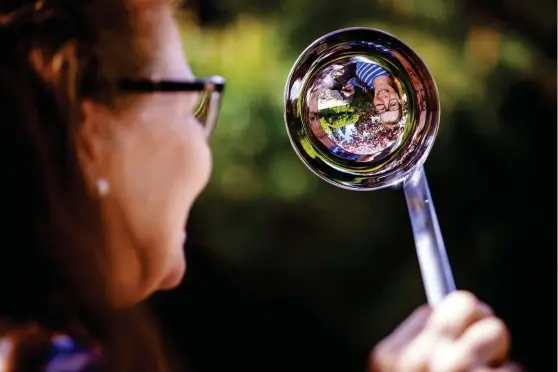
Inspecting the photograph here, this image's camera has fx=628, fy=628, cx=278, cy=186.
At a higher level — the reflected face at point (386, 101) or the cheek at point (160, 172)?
the reflected face at point (386, 101)

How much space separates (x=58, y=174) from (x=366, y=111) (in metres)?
0.44

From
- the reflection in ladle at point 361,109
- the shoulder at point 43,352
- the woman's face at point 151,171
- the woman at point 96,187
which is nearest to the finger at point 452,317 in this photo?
the woman at point 96,187

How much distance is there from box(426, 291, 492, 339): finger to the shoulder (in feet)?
1.52

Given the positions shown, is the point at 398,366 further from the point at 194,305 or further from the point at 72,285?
the point at 72,285

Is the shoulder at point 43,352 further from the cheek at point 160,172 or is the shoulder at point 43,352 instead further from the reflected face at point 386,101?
the reflected face at point 386,101

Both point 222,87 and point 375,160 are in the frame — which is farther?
point 222,87

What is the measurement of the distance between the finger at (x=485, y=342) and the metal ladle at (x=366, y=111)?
107 mm

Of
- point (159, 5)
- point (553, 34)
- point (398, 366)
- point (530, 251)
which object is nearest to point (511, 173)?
point (530, 251)

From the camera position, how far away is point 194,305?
0.88 metres

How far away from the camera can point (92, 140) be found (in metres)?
0.88

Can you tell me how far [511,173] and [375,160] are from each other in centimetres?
31

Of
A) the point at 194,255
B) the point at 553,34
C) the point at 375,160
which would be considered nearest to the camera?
the point at 375,160

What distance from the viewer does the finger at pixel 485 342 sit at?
0.82 meters

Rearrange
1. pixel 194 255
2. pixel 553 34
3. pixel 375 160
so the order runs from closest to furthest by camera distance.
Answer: pixel 375 160, pixel 194 255, pixel 553 34
